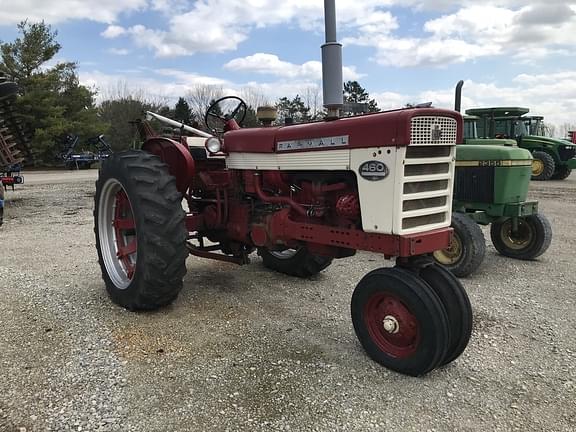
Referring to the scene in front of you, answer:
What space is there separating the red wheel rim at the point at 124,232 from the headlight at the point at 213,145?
2.76 ft

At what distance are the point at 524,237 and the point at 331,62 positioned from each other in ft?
10.0

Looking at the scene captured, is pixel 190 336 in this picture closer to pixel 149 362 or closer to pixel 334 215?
pixel 149 362

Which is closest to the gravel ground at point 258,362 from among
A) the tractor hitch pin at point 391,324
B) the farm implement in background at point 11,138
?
the tractor hitch pin at point 391,324

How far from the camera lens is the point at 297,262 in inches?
194

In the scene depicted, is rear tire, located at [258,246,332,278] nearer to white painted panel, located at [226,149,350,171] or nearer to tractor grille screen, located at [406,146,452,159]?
white painted panel, located at [226,149,350,171]

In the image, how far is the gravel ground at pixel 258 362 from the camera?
2.53m

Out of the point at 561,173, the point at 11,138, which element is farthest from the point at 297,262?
the point at 561,173

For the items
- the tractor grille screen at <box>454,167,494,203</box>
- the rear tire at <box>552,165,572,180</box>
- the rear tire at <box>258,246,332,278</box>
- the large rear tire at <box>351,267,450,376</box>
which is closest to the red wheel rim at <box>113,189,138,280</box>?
the rear tire at <box>258,246,332,278</box>

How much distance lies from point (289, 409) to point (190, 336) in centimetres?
114

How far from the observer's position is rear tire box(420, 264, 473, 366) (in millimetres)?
2928

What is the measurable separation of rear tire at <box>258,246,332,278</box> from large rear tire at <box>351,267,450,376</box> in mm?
1652

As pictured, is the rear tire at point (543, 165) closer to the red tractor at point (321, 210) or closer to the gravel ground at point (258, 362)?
the gravel ground at point (258, 362)

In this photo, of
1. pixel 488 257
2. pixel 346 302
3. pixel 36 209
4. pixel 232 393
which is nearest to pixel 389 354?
pixel 232 393

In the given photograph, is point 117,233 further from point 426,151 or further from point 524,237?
point 524,237
